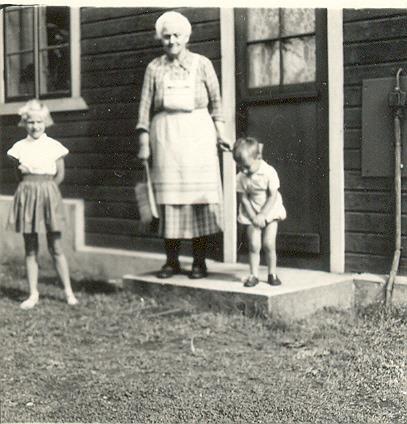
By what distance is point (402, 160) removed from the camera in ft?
18.5

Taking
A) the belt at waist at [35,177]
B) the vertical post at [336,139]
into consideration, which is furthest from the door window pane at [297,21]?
the belt at waist at [35,177]

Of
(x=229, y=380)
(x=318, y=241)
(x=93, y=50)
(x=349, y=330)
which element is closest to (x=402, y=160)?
(x=318, y=241)

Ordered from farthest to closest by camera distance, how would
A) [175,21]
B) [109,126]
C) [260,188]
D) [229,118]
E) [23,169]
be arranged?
[109,126] → [229,118] → [23,169] → [175,21] → [260,188]

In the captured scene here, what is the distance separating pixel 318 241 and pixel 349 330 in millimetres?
1320

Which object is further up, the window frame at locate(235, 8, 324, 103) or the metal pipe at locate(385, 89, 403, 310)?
the window frame at locate(235, 8, 324, 103)

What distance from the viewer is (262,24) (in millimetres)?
6469

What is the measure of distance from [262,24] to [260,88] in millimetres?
490

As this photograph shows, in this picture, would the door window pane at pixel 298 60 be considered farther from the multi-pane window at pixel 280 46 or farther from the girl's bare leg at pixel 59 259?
the girl's bare leg at pixel 59 259

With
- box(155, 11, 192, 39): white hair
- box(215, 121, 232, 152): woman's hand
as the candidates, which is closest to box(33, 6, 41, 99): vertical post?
box(155, 11, 192, 39): white hair

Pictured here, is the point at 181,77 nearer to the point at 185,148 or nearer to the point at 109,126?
the point at 185,148

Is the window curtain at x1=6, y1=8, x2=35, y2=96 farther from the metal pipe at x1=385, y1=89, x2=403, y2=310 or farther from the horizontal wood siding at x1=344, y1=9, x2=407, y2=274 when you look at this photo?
the metal pipe at x1=385, y1=89, x2=403, y2=310

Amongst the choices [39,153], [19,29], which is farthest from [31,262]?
[19,29]

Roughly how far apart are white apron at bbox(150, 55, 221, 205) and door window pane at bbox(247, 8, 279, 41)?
2.70 feet

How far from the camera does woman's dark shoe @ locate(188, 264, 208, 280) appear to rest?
20.0 ft
